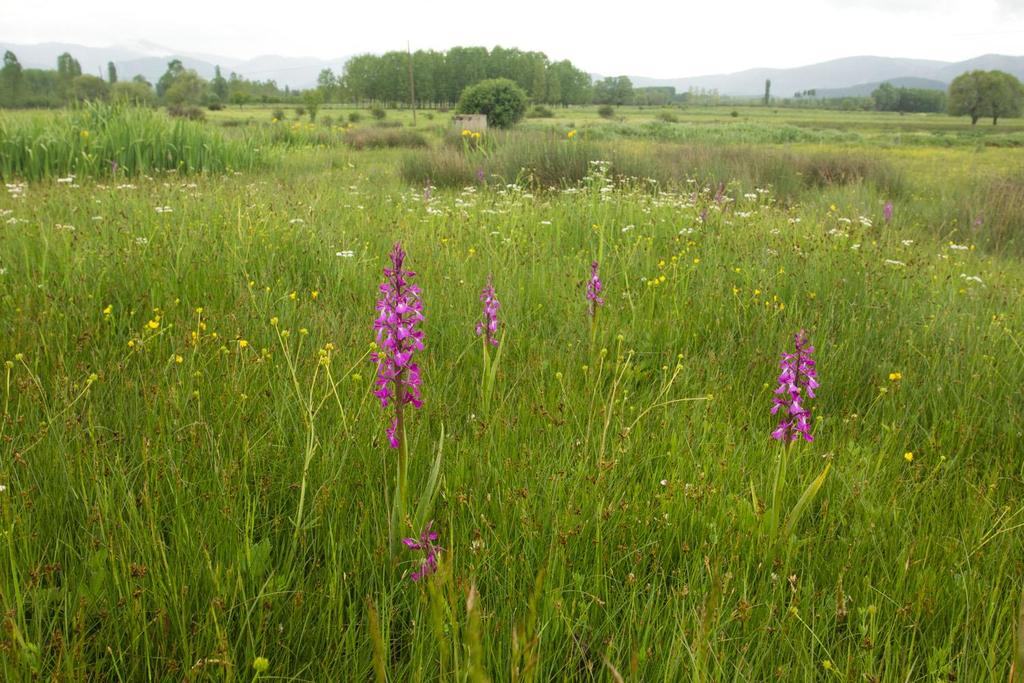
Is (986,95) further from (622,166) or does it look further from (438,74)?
(622,166)

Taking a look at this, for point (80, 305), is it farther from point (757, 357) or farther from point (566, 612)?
point (757, 357)

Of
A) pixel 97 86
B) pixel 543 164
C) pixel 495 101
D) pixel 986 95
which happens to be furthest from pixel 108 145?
pixel 986 95

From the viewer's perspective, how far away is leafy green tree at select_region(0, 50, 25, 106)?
271ft

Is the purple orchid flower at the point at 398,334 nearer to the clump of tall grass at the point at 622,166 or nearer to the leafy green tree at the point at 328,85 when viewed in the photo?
the clump of tall grass at the point at 622,166

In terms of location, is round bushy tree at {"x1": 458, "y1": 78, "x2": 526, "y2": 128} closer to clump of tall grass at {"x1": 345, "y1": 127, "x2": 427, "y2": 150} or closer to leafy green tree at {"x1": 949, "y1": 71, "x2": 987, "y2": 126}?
clump of tall grass at {"x1": 345, "y1": 127, "x2": 427, "y2": 150}

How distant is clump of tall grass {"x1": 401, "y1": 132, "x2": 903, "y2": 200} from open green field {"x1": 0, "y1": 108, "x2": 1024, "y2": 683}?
4.72m

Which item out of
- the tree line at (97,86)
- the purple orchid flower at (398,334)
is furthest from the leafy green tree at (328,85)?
the purple orchid flower at (398,334)

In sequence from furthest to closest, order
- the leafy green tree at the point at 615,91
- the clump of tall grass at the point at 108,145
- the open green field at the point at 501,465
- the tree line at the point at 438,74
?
the leafy green tree at the point at 615,91
the tree line at the point at 438,74
the clump of tall grass at the point at 108,145
the open green field at the point at 501,465

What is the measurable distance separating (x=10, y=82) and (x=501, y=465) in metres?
116

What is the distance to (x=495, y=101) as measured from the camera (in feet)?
80.0

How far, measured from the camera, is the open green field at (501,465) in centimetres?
138

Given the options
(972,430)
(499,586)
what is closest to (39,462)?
(499,586)

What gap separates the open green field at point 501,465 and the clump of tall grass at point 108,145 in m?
4.38

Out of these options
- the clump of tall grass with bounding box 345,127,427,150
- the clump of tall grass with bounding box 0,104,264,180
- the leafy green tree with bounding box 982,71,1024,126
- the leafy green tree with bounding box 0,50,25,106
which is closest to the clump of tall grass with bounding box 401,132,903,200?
the clump of tall grass with bounding box 0,104,264,180
